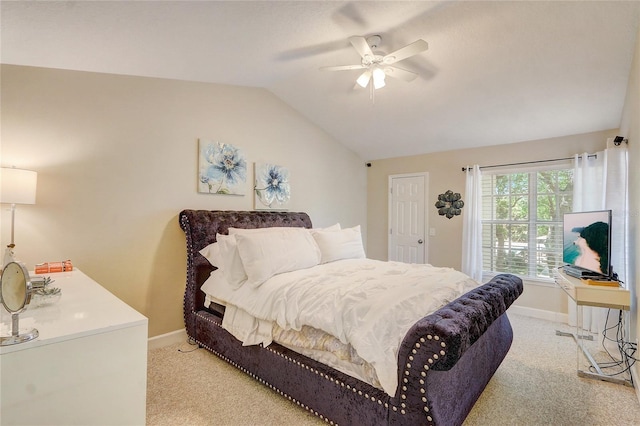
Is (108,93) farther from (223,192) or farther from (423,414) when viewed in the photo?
(423,414)

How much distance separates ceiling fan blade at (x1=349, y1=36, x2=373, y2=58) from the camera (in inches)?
86.0

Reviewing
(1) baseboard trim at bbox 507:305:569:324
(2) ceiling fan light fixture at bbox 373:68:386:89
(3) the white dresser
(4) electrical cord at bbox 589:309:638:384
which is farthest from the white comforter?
(1) baseboard trim at bbox 507:305:569:324

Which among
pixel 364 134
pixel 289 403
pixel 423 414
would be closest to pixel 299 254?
→ pixel 289 403

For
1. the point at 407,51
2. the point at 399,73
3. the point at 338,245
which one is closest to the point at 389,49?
the point at 399,73

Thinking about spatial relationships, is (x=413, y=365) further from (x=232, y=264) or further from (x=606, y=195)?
(x=606, y=195)

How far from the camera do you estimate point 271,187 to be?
12.6 feet

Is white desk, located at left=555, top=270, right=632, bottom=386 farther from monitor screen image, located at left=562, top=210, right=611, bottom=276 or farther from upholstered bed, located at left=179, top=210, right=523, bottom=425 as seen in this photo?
upholstered bed, located at left=179, top=210, right=523, bottom=425

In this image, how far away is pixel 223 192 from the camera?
11.2 feet

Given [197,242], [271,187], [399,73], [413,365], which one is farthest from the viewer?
[271,187]

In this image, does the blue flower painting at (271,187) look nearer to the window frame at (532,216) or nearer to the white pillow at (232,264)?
the white pillow at (232,264)

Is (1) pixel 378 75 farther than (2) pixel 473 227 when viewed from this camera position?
No

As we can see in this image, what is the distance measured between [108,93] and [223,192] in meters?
1.34

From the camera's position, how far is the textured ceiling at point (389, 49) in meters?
1.92

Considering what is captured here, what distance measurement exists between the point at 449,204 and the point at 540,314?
1825 millimetres
